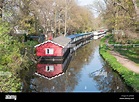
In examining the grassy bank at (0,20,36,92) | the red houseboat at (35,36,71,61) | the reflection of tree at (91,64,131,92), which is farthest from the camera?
the red houseboat at (35,36,71,61)

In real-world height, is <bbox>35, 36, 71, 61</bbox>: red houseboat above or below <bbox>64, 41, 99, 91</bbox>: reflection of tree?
above

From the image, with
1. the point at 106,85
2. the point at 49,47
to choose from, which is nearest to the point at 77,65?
the point at 49,47

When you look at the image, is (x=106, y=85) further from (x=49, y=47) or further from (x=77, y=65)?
(x=77, y=65)

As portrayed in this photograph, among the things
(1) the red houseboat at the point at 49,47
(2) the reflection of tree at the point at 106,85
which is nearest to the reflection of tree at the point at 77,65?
(2) the reflection of tree at the point at 106,85

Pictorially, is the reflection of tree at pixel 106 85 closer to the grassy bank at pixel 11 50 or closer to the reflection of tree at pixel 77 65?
the reflection of tree at pixel 77 65

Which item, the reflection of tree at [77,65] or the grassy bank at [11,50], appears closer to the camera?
the grassy bank at [11,50]

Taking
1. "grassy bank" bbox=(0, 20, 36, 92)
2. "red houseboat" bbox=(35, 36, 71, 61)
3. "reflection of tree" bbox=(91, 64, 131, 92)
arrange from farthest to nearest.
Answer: "red houseboat" bbox=(35, 36, 71, 61) < "reflection of tree" bbox=(91, 64, 131, 92) < "grassy bank" bbox=(0, 20, 36, 92)

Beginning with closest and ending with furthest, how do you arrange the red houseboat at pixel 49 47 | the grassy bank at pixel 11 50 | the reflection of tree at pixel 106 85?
the grassy bank at pixel 11 50 → the reflection of tree at pixel 106 85 → the red houseboat at pixel 49 47

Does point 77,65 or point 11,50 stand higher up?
point 11,50

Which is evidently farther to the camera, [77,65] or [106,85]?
[77,65]

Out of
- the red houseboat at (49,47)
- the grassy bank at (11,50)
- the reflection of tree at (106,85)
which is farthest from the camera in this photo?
the red houseboat at (49,47)

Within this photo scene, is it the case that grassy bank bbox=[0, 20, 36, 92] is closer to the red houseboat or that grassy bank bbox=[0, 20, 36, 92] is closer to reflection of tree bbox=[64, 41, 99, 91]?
the red houseboat

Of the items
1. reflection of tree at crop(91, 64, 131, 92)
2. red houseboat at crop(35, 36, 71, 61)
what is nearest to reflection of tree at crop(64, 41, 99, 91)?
reflection of tree at crop(91, 64, 131, 92)

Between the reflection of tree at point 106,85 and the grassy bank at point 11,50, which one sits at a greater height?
the grassy bank at point 11,50
